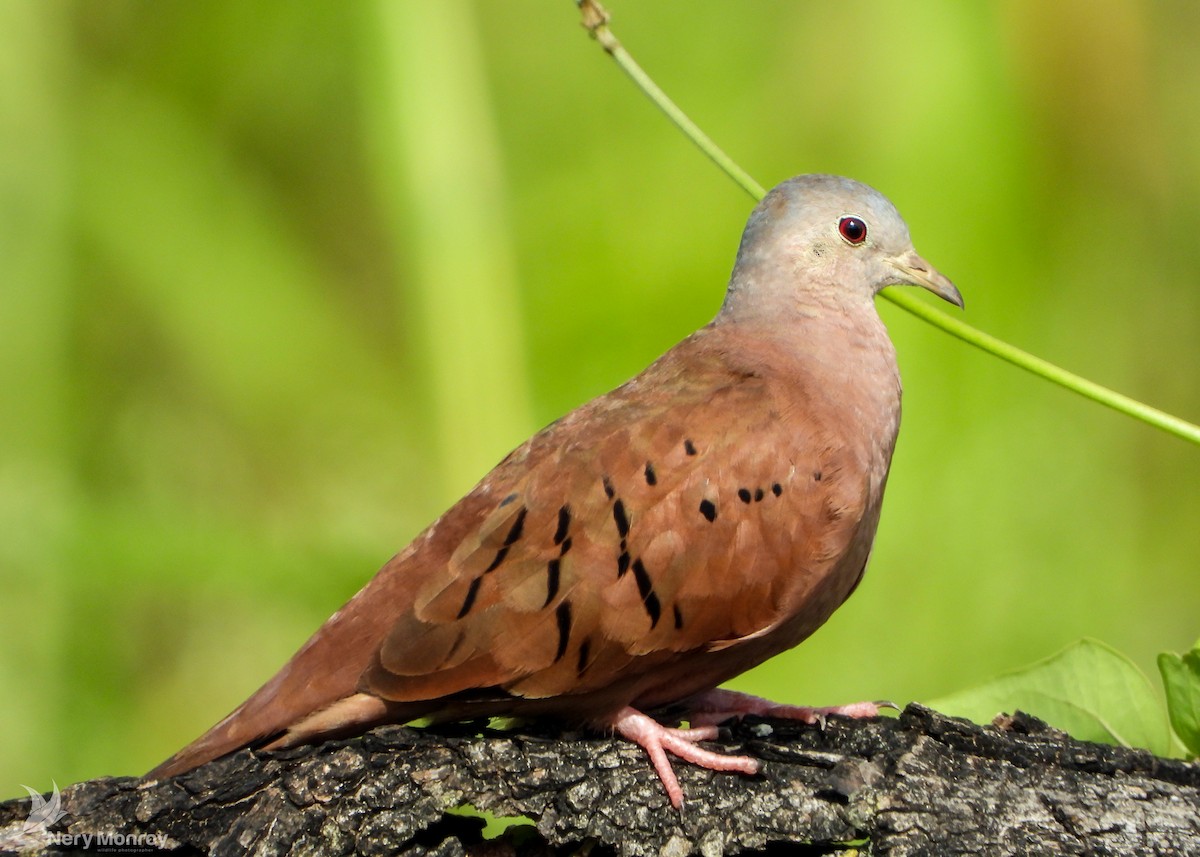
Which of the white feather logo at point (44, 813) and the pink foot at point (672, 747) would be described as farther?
the pink foot at point (672, 747)

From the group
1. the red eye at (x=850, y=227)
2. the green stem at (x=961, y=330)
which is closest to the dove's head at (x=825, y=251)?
the red eye at (x=850, y=227)

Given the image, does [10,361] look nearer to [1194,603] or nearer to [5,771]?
[5,771]

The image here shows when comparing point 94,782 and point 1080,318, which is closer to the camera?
point 94,782

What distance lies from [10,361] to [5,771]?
1.15 metres

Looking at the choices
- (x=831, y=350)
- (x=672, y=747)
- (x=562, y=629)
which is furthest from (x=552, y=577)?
(x=831, y=350)

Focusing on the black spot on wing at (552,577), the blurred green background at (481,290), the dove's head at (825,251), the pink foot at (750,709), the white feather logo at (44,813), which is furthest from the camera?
the blurred green background at (481,290)

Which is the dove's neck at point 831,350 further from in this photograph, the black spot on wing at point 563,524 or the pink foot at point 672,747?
the pink foot at point 672,747

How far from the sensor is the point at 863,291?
307cm

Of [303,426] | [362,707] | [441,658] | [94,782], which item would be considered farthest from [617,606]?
[303,426]

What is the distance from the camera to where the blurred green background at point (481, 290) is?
147 inches

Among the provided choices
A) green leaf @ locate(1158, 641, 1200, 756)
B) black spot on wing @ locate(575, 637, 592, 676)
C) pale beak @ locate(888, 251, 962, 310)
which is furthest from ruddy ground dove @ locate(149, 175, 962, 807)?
green leaf @ locate(1158, 641, 1200, 756)

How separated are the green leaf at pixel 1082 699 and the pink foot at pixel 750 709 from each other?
0.15 metres

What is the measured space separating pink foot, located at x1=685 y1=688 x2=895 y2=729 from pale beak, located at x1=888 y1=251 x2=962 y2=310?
0.99 metres

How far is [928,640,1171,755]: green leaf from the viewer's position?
8.08 feet
